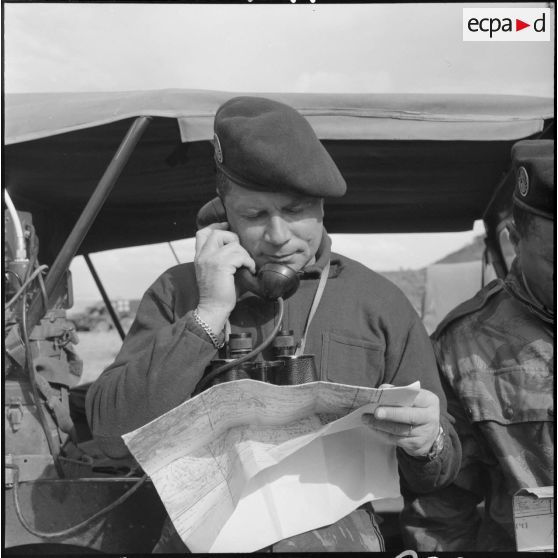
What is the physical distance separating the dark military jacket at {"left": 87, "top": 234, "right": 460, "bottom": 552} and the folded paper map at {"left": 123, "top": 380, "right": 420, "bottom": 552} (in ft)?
0.23

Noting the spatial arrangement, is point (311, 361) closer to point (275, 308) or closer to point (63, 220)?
point (275, 308)

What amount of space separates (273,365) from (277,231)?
1.20ft

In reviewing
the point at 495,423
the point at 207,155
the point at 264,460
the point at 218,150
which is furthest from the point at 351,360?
the point at 207,155

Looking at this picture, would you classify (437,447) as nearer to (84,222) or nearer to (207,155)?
(84,222)

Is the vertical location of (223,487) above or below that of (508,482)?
above

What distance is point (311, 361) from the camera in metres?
1.77

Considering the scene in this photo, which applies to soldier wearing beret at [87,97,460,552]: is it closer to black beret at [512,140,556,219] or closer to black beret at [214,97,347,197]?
black beret at [214,97,347,197]

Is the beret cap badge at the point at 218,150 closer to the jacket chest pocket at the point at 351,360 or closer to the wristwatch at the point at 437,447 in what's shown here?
the jacket chest pocket at the point at 351,360

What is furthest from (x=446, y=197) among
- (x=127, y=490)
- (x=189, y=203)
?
(x=127, y=490)

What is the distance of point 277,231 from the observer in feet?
6.16

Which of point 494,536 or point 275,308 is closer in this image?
point 275,308

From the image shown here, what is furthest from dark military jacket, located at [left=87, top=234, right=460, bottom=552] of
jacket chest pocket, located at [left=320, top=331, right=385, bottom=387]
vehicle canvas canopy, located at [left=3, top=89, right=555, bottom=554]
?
vehicle canvas canopy, located at [left=3, top=89, right=555, bottom=554]

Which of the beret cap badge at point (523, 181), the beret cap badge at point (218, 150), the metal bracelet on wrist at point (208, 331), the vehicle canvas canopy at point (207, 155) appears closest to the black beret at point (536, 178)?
the beret cap badge at point (523, 181)

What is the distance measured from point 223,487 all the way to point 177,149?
1.41 meters
